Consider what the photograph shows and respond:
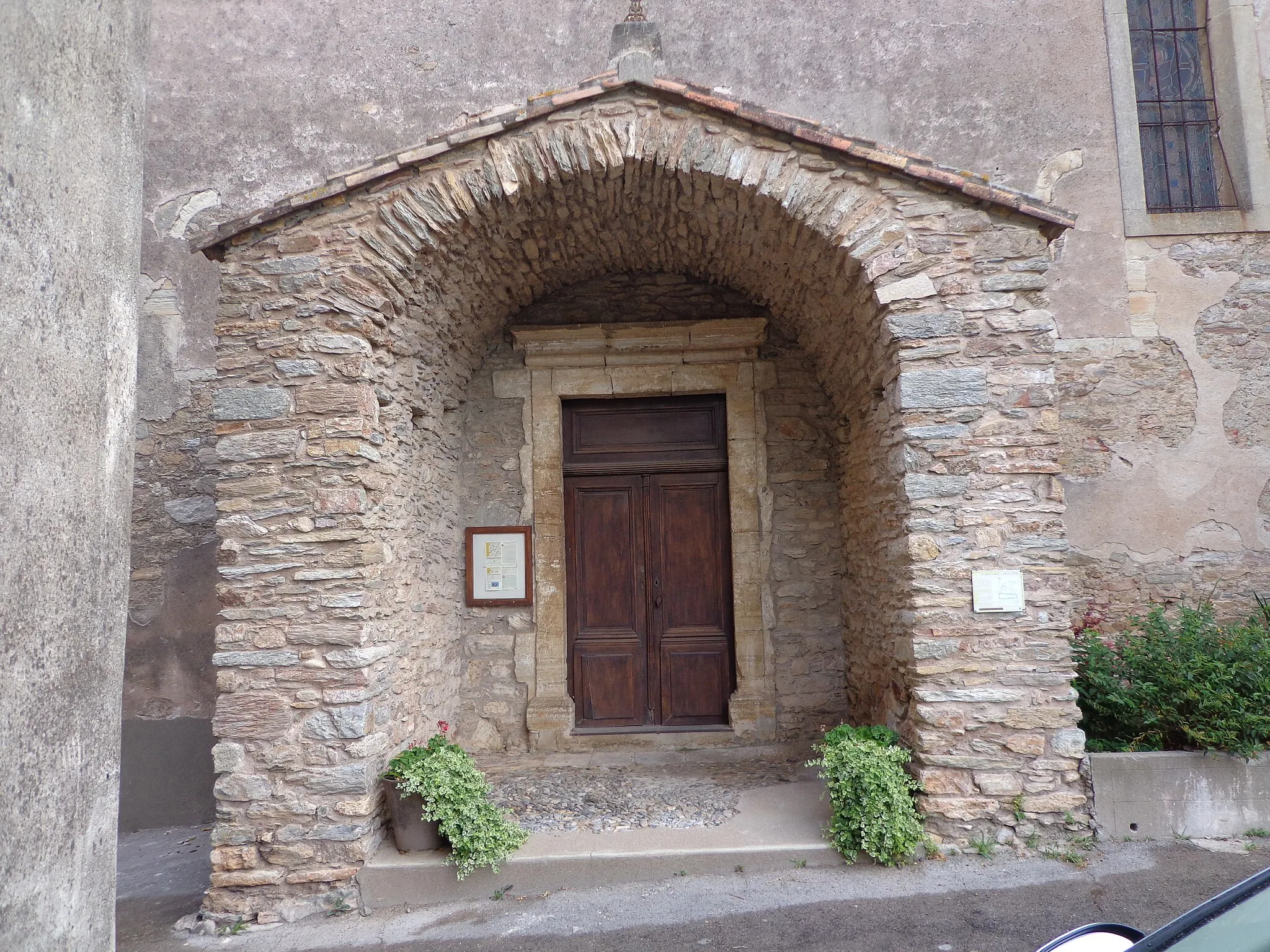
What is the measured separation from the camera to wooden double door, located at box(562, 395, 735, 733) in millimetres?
5742

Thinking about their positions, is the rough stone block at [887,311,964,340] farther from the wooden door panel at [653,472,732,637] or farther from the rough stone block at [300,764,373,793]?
the rough stone block at [300,764,373,793]

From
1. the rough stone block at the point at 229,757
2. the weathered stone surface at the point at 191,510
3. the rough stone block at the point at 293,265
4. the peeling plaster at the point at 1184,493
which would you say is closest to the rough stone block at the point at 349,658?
the rough stone block at the point at 229,757

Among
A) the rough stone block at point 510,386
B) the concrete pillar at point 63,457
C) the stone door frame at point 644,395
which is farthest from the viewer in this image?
the rough stone block at point 510,386

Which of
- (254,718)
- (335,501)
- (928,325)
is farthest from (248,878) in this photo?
(928,325)

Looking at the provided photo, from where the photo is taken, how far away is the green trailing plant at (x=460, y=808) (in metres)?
3.70

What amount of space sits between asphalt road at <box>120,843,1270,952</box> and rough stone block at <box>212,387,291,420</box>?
2.46m

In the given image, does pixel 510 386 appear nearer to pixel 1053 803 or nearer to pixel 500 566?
pixel 500 566

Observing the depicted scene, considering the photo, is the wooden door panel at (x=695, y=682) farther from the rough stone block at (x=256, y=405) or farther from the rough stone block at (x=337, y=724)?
the rough stone block at (x=256, y=405)

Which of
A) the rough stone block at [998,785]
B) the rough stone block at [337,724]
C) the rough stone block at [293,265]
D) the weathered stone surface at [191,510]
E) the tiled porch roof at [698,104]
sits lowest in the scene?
the rough stone block at [998,785]

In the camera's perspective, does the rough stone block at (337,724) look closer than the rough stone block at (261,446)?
Yes

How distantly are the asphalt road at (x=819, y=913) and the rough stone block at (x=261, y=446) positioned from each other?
2.25 m

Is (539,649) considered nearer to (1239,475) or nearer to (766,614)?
(766,614)

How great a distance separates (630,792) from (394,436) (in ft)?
8.31

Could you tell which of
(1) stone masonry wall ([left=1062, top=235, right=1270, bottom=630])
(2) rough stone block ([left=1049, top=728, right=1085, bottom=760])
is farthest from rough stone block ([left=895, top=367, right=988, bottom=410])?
(1) stone masonry wall ([left=1062, top=235, right=1270, bottom=630])
